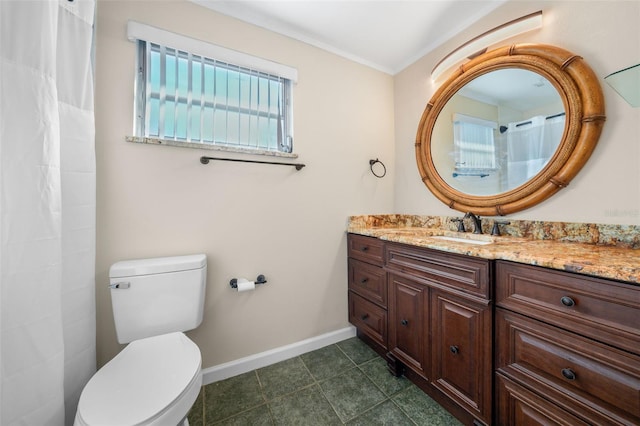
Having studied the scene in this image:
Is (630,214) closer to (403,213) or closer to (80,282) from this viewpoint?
(403,213)

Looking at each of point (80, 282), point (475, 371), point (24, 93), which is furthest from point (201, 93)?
point (475, 371)

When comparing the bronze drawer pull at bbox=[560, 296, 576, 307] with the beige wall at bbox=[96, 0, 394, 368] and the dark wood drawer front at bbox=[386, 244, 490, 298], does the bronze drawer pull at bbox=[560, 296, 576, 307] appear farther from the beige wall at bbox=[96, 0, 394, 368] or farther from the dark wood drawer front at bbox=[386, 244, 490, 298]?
the beige wall at bbox=[96, 0, 394, 368]

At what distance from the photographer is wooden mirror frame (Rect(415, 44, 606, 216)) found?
3.83 feet

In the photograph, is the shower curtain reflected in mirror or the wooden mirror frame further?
the shower curtain reflected in mirror

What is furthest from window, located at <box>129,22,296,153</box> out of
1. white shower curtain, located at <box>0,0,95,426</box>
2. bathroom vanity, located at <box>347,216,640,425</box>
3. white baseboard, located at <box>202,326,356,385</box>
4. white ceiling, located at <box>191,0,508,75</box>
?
white baseboard, located at <box>202,326,356,385</box>

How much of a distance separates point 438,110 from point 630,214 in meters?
1.23

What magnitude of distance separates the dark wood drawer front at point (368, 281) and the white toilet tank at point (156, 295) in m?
1.11

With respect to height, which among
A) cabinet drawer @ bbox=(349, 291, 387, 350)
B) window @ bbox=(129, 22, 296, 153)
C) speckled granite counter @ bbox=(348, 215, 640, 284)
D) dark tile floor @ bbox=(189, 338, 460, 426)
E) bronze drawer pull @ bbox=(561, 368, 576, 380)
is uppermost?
window @ bbox=(129, 22, 296, 153)

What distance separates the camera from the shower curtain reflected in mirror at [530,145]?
130 centimetres

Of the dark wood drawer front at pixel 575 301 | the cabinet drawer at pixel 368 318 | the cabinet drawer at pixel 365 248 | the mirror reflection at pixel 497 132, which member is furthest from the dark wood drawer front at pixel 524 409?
the mirror reflection at pixel 497 132

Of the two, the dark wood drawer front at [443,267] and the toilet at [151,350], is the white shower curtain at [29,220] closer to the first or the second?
the toilet at [151,350]

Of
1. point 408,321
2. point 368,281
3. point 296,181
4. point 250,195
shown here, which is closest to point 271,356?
point 368,281

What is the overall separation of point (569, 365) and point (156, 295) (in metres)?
1.76

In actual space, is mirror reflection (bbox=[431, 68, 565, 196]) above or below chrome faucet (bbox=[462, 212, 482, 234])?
above
